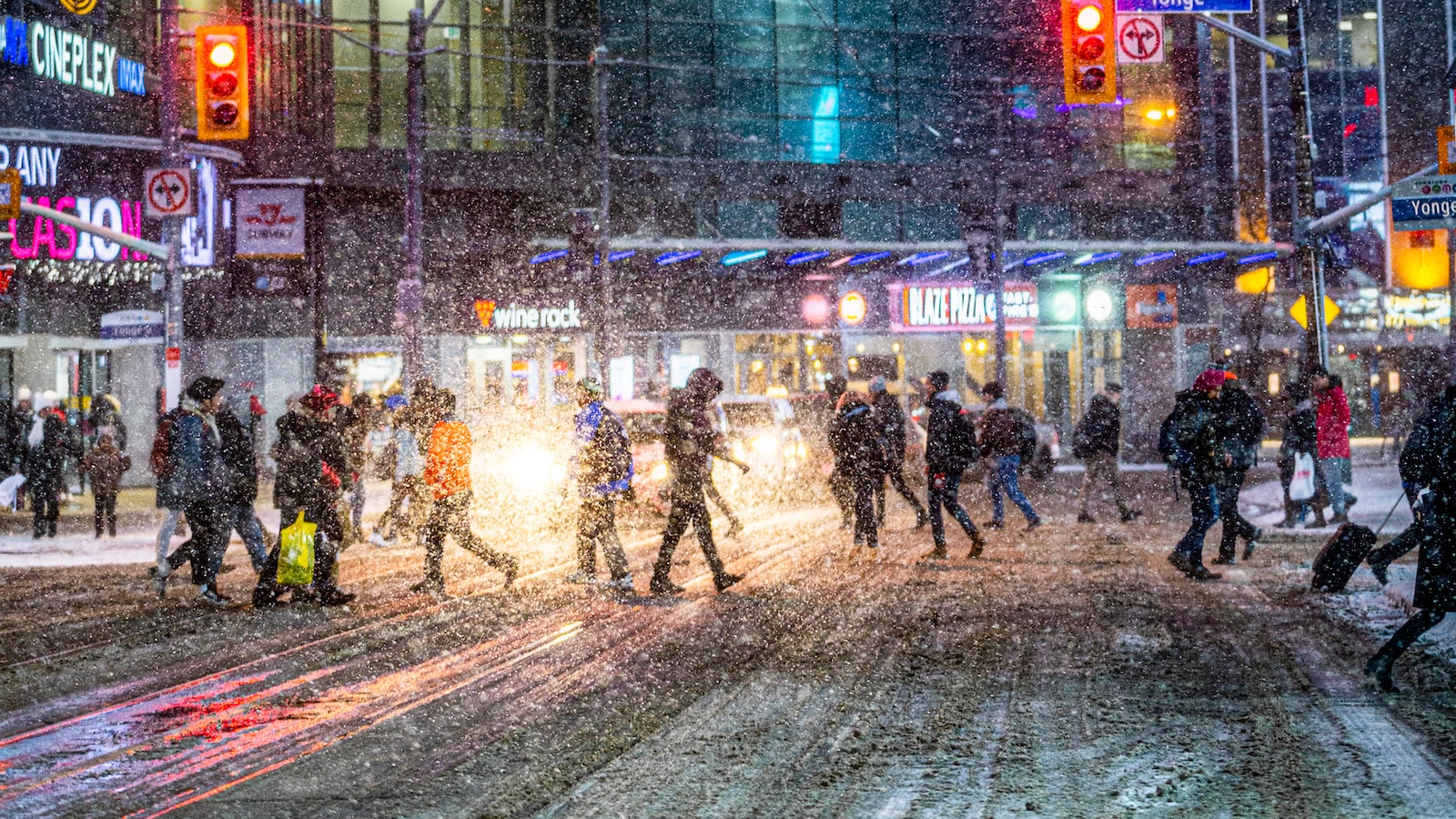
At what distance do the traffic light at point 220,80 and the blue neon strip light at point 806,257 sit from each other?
61.4 feet

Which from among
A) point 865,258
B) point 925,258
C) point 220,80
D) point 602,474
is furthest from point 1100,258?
point 602,474

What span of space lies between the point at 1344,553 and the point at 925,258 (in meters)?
25.9

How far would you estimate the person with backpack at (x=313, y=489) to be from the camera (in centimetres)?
1125

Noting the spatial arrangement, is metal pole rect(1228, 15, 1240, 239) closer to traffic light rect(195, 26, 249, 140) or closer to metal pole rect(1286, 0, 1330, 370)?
metal pole rect(1286, 0, 1330, 370)

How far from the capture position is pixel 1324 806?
17.0ft

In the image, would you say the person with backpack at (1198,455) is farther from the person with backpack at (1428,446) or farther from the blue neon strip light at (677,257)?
the blue neon strip light at (677,257)

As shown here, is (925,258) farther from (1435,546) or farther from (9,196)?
(1435,546)

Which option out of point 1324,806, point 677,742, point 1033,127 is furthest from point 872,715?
point 1033,127

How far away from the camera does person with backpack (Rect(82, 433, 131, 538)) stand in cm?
1839

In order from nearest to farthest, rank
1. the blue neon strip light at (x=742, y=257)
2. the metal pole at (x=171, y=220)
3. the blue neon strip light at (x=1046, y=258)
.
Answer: the metal pole at (x=171, y=220) < the blue neon strip light at (x=742, y=257) < the blue neon strip light at (x=1046, y=258)

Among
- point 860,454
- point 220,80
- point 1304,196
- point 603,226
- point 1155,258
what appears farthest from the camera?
point 1155,258

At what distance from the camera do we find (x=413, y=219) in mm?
23672

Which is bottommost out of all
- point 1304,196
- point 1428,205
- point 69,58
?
point 1428,205

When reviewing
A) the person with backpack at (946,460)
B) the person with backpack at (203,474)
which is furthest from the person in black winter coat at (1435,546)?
the person with backpack at (203,474)
